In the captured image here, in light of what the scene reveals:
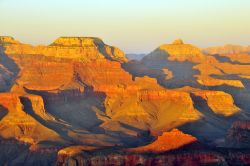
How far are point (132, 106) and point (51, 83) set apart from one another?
22.9 metres

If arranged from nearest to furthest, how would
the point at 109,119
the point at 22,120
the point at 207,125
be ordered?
the point at 22,120 → the point at 207,125 → the point at 109,119

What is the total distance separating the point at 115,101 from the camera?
194 m

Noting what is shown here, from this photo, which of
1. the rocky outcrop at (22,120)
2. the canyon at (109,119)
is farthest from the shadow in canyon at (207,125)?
the rocky outcrop at (22,120)

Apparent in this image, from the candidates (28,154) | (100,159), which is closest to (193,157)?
(100,159)

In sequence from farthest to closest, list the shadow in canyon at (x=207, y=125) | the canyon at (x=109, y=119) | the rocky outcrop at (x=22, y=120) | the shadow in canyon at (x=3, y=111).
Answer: the shadow in canyon at (x=3, y=111) → the shadow in canyon at (x=207, y=125) → the rocky outcrop at (x=22, y=120) → the canyon at (x=109, y=119)

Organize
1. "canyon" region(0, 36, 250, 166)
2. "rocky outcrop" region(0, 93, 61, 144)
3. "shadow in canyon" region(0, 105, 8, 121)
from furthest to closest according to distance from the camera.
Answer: "shadow in canyon" region(0, 105, 8, 121), "rocky outcrop" region(0, 93, 61, 144), "canyon" region(0, 36, 250, 166)

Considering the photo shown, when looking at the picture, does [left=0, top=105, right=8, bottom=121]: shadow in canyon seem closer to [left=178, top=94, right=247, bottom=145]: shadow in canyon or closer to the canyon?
the canyon

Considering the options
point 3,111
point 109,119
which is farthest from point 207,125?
point 3,111

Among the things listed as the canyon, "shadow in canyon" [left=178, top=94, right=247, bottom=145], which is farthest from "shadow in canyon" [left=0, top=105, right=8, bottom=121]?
"shadow in canyon" [left=178, top=94, right=247, bottom=145]

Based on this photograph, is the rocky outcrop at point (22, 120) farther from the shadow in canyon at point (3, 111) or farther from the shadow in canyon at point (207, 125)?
the shadow in canyon at point (207, 125)

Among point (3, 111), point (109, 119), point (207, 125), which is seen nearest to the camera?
point (207, 125)

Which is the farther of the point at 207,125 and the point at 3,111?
the point at 3,111

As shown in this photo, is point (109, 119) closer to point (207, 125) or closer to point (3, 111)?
point (3, 111)

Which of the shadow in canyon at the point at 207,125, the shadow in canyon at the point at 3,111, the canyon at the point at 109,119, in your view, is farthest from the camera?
the shadow in canyon at the point at 3,111
